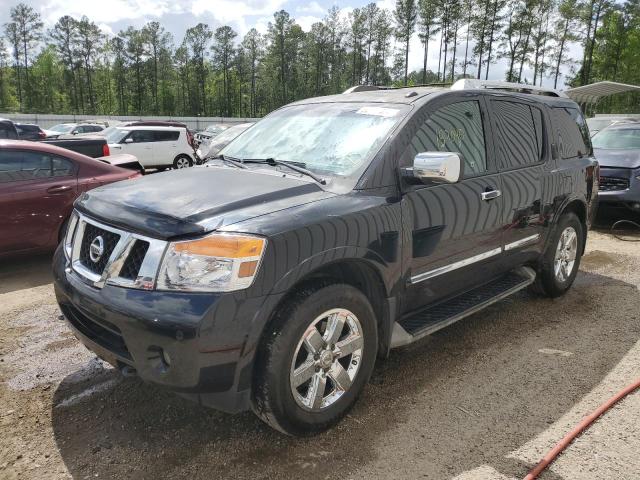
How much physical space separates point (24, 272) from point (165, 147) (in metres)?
13.4

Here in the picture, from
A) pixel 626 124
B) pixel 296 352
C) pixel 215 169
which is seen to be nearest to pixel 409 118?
pixel 215 169

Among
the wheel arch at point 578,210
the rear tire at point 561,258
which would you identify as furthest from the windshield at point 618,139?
the rear tire at point 561,258

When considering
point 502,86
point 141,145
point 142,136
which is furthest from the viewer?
point 142,136

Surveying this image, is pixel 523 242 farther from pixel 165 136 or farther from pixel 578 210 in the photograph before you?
pixel 165 136

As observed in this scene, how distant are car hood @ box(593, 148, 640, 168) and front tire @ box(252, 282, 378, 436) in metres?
7.30

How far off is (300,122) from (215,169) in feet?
2.33

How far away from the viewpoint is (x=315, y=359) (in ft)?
8.64

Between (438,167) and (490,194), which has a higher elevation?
(438,167)

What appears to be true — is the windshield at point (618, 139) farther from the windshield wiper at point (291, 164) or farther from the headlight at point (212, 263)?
the headlight at point (212, 263)

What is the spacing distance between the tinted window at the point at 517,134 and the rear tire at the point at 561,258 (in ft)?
2.60

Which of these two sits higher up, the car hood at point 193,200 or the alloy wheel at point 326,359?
the car hood at point 193,200

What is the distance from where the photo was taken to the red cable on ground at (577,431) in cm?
248

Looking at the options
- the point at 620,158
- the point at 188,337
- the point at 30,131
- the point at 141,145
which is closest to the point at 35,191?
the point at 188,337

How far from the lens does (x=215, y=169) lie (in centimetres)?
340
